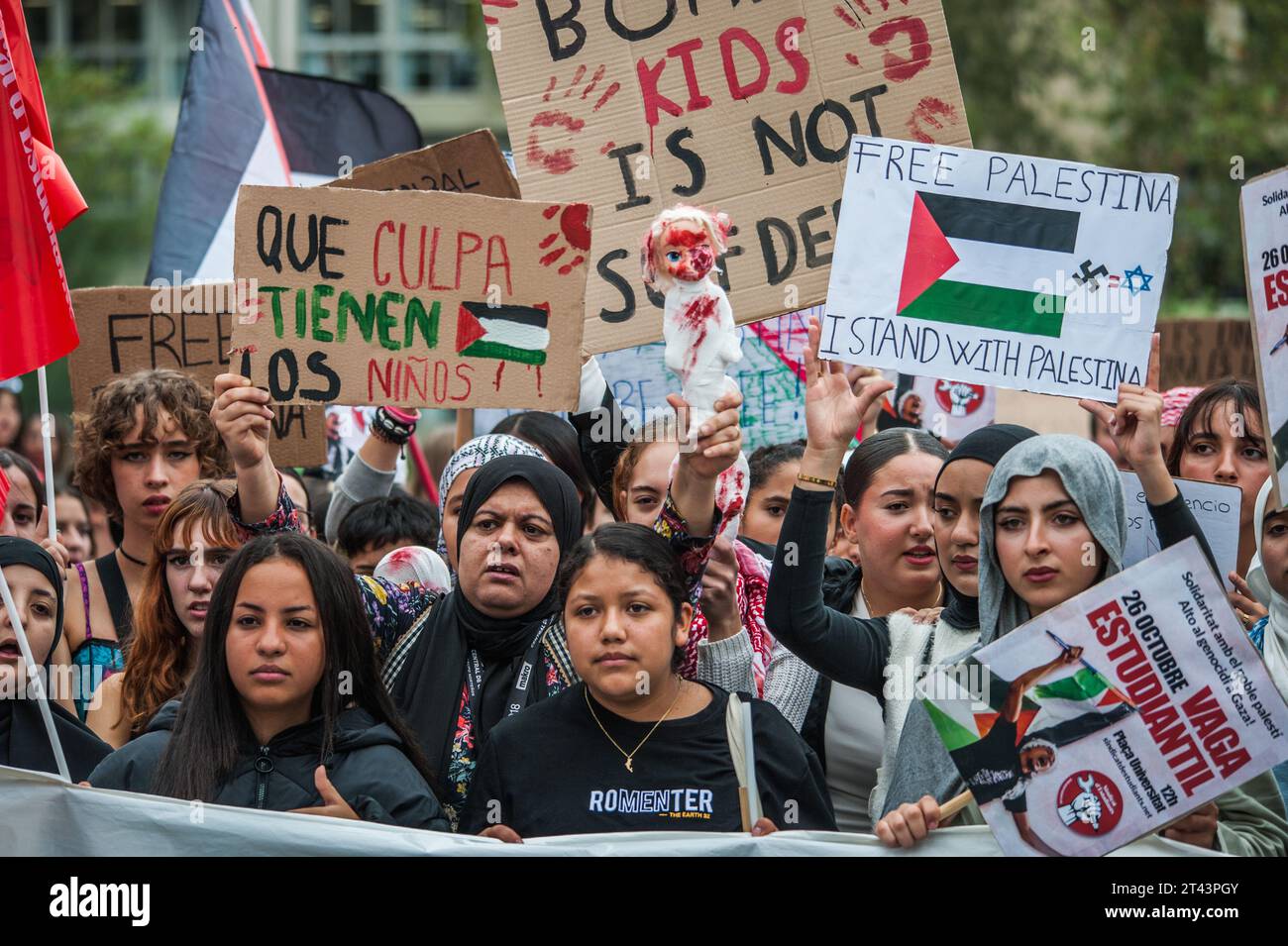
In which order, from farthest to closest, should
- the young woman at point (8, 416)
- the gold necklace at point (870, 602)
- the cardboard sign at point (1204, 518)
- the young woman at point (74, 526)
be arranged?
the young woman at point (8, 416)
the young woman at point (74, 526)
the gold necklace at point (870, 602)
the cardboard sign at point (1204, 518)

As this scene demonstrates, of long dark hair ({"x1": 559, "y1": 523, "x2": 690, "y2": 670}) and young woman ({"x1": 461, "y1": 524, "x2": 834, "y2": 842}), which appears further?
long dark hair ({"x1": 559, "y1": 523, "x2": 690, "y2": 670})

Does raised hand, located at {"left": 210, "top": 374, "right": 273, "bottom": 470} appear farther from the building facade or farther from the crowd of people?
the building facade

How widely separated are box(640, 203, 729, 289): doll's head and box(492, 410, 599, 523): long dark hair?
1458 mm

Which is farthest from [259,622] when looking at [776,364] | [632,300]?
[776,364]

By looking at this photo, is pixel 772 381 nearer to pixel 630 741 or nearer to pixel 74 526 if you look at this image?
pixel 630 741

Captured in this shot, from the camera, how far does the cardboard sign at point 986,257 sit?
419cm

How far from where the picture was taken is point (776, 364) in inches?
229

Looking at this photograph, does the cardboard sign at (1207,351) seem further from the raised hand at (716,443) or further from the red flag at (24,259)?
the red flag at (24,259)

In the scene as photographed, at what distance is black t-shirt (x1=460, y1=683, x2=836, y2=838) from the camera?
11.4 feet

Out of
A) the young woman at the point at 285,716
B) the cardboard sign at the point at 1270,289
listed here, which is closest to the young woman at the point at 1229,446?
the cardboard sign at the point at 1270,289

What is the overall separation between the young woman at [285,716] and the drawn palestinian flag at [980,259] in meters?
1.64

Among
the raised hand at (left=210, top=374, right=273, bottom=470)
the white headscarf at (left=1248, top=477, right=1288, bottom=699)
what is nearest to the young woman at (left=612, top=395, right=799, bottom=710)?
the raised hand at (left=210, top=374, right=273, bottom=470)

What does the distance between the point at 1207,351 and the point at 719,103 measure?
3.33 metres
